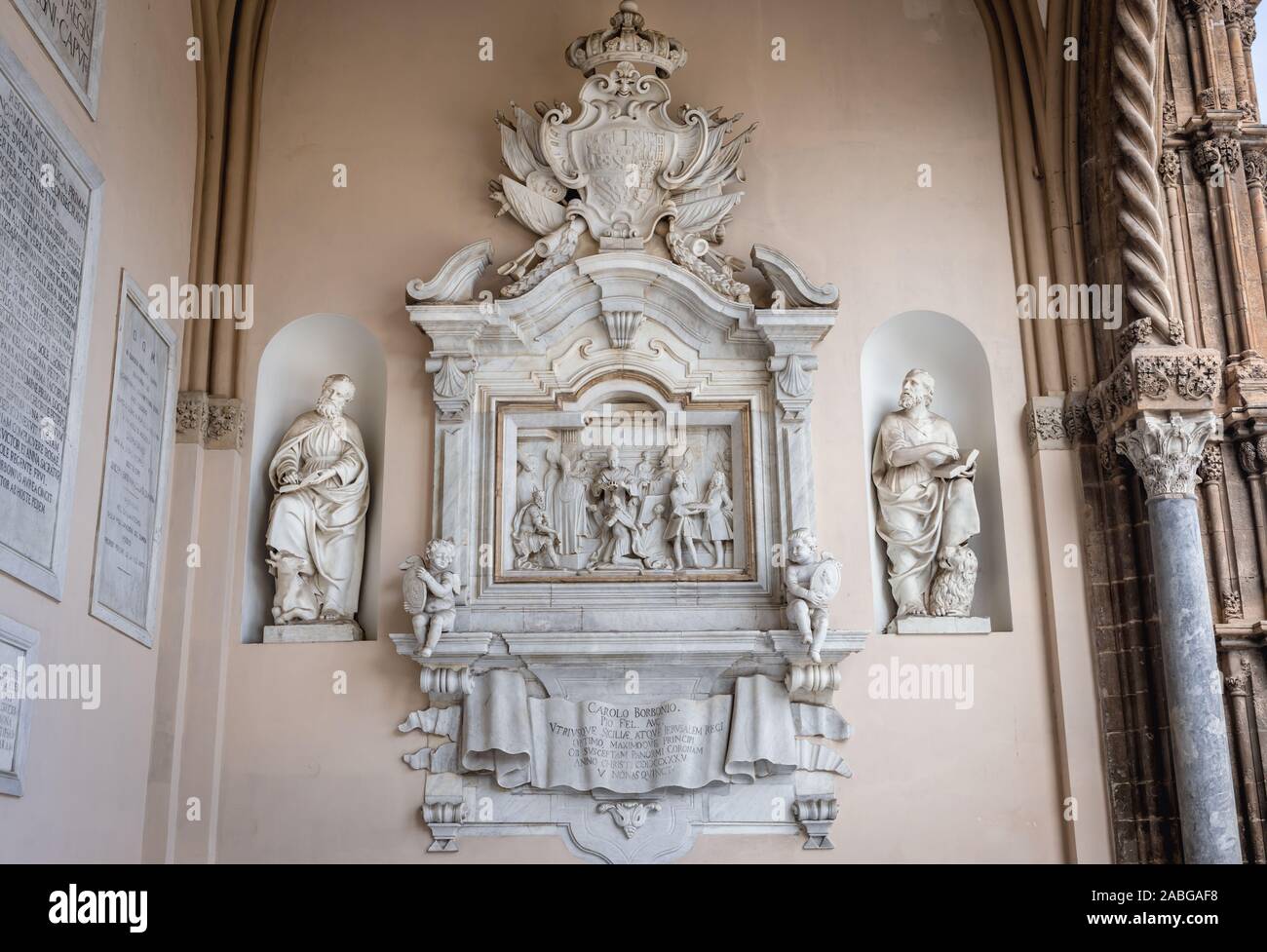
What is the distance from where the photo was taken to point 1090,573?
868cm

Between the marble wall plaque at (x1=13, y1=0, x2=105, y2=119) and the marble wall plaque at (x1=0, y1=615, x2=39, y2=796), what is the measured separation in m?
2.67

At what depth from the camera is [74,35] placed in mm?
7285

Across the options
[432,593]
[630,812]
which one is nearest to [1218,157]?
[630,812]

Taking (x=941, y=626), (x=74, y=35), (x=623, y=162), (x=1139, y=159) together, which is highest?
(x=623, y=162)

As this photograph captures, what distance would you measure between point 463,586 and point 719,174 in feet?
9.94

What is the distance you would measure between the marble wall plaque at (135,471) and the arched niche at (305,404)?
1.99 feet

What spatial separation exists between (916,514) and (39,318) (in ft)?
16.4

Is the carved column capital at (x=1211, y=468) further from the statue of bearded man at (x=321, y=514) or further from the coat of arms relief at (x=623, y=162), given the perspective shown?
the statue of bearded man at (x=321, y=514)

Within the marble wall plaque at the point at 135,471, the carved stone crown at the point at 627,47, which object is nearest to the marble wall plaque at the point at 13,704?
the marble wall plaque at the point at 135,471

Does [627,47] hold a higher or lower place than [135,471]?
higher

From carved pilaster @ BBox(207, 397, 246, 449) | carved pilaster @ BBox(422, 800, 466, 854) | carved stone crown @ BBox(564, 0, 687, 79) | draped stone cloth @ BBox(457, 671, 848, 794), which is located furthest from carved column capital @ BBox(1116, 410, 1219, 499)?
carved pilaster @ BBox(207, 397, 246, 449)

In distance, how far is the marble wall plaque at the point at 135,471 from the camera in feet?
25.2

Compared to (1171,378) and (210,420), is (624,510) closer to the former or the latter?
(210,420)

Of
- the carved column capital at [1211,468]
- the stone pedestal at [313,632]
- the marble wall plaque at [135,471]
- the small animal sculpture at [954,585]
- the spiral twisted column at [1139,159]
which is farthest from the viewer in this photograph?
the carved column capital at [1211,468]
